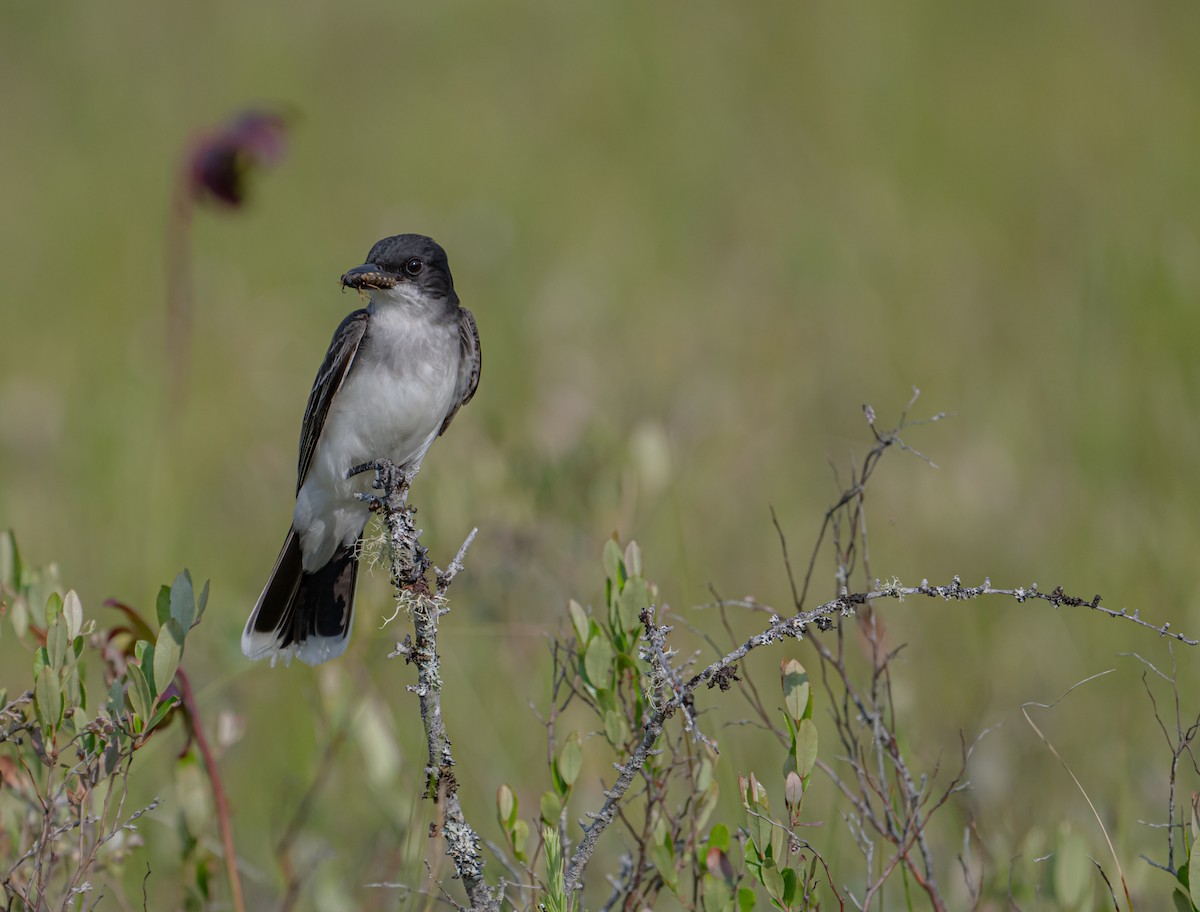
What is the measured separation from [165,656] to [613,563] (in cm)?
82

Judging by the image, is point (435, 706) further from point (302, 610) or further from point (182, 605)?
point (302, 610)

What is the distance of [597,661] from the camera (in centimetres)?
260

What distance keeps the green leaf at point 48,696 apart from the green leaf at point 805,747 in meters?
1.29

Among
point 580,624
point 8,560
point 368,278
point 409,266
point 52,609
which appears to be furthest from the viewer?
point 409,266

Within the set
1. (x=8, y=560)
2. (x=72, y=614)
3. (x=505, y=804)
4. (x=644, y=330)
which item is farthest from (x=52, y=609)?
(x=644, y=330)

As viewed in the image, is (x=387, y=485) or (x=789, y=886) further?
(x=387, y=485)

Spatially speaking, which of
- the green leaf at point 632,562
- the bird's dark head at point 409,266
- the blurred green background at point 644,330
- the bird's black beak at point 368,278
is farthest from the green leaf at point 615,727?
the bird's dark head at point 409,266

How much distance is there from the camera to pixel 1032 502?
597 centimetres

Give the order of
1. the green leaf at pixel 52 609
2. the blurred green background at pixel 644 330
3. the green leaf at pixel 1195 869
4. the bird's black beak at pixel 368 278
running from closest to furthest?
the green leaf at pixel 1195 869 → the green leaf at pixel 52 609 → the bird's black beak at pixel 368 278 → the blurred green background at pixel 644 330

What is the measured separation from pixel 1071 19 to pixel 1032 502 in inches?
289

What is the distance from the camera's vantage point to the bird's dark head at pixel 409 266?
12.4 ft

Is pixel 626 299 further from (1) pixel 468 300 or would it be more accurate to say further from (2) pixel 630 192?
(2) pixel 630 192

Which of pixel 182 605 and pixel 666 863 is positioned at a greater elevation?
pixel 182 605

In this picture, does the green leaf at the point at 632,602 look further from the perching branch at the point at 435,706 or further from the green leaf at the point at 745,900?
the green leaf at the point at 745,900
